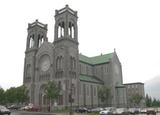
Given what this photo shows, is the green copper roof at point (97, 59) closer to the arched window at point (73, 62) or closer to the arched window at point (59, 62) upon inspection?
the arched window at point (73, 62)

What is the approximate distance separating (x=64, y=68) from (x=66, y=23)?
15816mm

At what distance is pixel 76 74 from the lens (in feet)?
237

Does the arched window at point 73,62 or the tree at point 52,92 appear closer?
the tree at point 52,92

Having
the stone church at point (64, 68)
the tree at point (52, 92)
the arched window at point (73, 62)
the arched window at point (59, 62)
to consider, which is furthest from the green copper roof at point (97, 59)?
the tree at point (52, 92)

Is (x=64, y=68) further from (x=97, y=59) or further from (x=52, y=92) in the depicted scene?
(x=97, y=59)

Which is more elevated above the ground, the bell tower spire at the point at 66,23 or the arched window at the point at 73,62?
the bell tower spire at the point at 66,23

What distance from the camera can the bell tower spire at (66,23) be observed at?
73938 mm

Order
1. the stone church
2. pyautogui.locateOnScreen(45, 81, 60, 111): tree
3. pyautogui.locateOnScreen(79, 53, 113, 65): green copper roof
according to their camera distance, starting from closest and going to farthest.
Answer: pyautogui.locateOnScreen(45, 81, 60, 111): tree < the stone church < pyautogui.locateOnScreen(79, 53, 113, 65): green copper roof

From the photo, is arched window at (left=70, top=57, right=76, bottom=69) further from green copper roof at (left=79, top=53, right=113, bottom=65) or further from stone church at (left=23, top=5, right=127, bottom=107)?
green copper roof at (left=79, top=53, right=113, bottom=65)

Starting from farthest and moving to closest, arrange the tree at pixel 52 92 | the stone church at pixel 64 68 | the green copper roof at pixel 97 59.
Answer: the green copper roof at pixel 97 59
the stone church at pixel 64 68
the tree at pixel 52 92

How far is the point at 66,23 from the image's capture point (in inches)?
2911

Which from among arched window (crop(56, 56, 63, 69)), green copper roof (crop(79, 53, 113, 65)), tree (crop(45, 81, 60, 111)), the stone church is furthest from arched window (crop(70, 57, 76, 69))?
green copper roof (crop(79, 53, 113, 65))

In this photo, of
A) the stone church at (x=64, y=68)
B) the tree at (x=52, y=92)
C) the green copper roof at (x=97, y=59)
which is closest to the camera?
the tree at (x=52, y=92)

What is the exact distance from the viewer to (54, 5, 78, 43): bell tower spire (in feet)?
243
